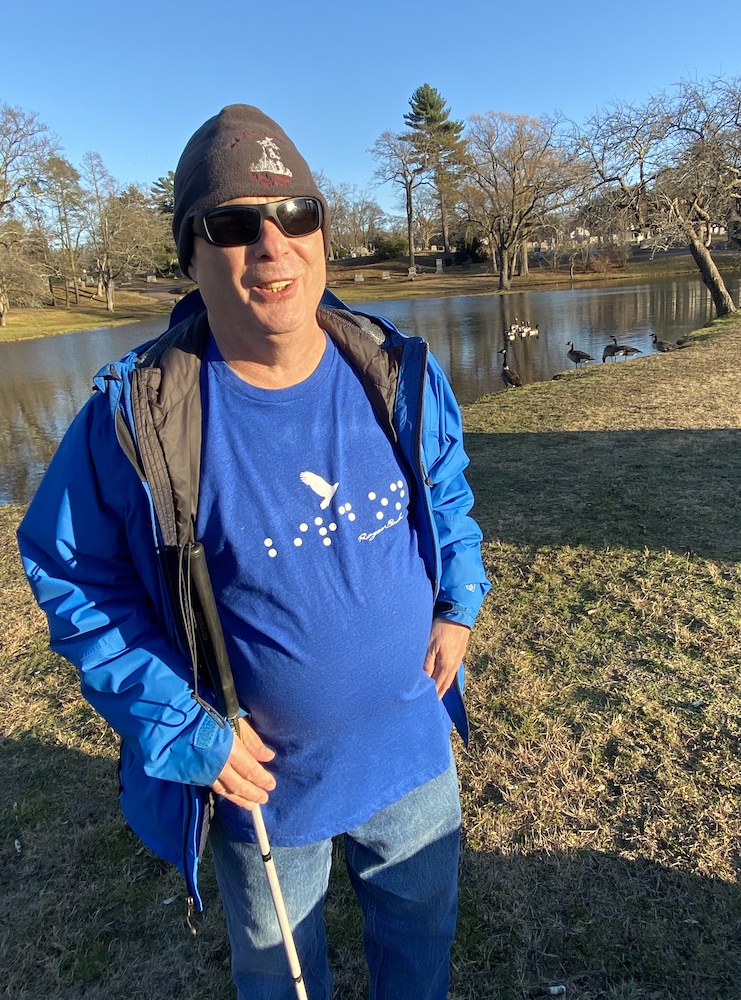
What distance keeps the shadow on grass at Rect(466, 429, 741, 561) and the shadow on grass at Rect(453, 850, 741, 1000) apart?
8.08ft

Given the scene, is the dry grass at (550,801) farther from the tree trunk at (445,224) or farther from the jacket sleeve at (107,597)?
the tree trunk at (445,224)

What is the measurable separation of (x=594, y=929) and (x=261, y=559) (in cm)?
171

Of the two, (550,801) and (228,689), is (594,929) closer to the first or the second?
(550,801)

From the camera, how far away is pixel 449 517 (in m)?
1.62

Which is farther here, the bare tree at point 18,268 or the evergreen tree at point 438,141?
the evergreen tree at point 438,141

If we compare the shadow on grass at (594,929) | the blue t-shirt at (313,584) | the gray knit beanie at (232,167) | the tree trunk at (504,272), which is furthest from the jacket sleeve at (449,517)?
the tree trunk at (504,272)

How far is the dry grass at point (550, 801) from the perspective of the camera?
2.01 meters

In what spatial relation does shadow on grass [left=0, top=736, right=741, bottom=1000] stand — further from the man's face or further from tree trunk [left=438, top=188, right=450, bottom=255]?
tree trunk [left=438, top=188, right=450, bottom=255]

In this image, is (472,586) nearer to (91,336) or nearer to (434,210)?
(91,336)

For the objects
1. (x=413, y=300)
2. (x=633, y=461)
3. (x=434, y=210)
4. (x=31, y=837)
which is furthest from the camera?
(x=434, y=210)

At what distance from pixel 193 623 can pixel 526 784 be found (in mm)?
1886

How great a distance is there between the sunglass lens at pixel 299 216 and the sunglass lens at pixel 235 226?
6cm

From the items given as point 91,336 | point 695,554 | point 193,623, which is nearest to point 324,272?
point 193,623

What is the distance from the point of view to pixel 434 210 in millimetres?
64750
